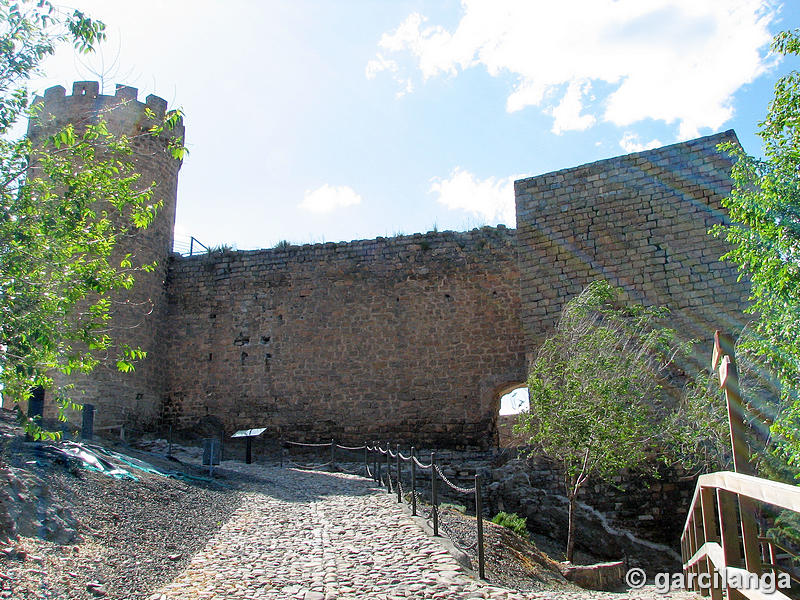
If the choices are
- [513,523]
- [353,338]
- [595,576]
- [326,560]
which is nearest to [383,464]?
[353,338]

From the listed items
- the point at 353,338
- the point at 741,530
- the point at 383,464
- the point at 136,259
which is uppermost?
the point at 136,259

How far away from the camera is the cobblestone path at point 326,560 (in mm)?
4859

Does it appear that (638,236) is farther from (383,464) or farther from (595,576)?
(383,464)

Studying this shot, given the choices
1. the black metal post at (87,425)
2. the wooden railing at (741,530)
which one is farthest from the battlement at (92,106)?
the wooden railing at (741,530)

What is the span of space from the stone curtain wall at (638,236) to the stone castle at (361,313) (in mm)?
37

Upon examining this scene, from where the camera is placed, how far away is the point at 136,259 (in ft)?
53.6

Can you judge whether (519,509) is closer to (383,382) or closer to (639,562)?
(639,562)

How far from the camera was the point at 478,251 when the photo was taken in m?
15.6

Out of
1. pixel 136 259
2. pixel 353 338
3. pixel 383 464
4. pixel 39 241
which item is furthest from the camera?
pixel 136 259

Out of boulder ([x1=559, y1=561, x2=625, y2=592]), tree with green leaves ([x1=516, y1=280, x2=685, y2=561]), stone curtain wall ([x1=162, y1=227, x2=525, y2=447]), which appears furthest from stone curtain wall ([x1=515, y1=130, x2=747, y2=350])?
boulder ([x1=559, y1=561, x2=625, y2=592])

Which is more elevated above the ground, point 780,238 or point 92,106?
point 92,106

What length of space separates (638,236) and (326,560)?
8.68 meters

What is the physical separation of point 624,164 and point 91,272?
970 centimetres

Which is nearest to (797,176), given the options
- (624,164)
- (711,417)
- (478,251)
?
(711,417)
